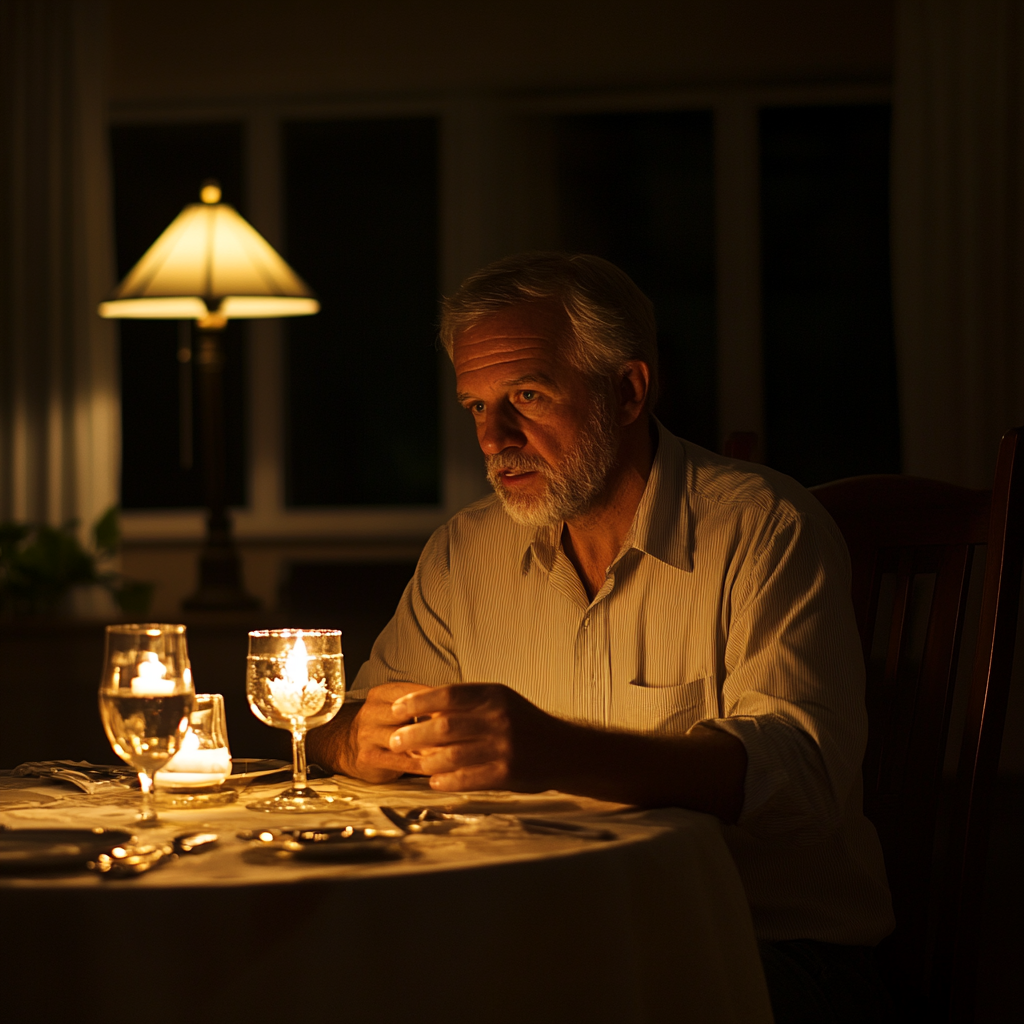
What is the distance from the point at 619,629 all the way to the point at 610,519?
7.3 inches

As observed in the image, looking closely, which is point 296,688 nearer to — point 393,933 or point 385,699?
point 385,699

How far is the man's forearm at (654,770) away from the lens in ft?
3.57

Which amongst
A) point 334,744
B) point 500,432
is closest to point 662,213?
point 500,432

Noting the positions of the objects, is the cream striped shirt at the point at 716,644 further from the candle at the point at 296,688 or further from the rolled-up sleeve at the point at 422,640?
the candle at the point at 296,688

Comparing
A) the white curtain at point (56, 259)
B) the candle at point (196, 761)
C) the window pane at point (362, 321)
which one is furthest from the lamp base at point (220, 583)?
the candle at point (196, 761)

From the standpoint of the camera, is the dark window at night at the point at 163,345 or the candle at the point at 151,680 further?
the dark window at night at the point at 163,345

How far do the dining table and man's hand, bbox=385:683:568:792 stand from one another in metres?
0.07

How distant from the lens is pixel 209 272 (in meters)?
3.33

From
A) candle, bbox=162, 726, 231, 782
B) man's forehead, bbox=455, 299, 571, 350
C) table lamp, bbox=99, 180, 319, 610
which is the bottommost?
candle, bbox=162, 726, 231, 782

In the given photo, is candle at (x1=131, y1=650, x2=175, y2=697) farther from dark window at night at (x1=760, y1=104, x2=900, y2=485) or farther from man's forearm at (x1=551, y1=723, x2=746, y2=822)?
dark window at night at (x1=760, y1=104, x2=900, y2=485)

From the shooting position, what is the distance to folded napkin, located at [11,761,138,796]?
4.09 feet

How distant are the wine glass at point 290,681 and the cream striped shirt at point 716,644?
0.84ft

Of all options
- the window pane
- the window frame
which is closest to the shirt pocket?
the window frame

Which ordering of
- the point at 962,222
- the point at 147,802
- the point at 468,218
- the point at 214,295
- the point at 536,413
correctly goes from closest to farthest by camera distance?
the point at 147,802 → the point at 536,413 → the point at 214,295 → the point at 962,222 → the point at 468,218
